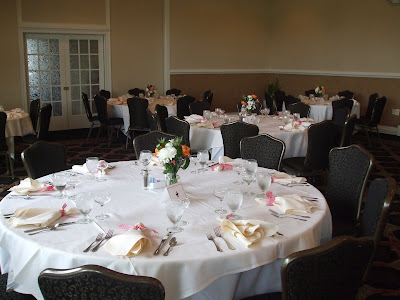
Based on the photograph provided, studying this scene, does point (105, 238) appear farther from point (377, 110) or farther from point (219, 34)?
point (219, 34)

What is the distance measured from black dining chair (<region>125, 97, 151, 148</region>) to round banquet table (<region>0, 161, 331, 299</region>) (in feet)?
15.8

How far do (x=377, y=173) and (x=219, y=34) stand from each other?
21.4 ft

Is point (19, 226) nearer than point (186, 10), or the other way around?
point (19, 226)

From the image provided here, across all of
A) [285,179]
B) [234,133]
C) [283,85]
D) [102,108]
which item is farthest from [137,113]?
[283,85]

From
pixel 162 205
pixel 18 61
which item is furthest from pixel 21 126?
pixel 162 205

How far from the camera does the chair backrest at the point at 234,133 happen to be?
15.7 ft

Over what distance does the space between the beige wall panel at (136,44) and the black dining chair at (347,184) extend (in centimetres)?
746

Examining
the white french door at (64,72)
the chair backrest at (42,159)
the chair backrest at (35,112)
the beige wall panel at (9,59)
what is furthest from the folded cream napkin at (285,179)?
the white french door at (64,72)

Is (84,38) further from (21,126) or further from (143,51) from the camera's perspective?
(21,126)

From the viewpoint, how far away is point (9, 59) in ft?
28.7

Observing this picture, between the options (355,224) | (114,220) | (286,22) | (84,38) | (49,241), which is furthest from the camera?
(286,22)

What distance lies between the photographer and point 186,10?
11.0 metres

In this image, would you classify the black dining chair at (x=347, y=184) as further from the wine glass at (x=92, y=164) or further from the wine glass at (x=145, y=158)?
the wine glass at (x=92, y=164)

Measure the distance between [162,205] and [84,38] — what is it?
7880mm
